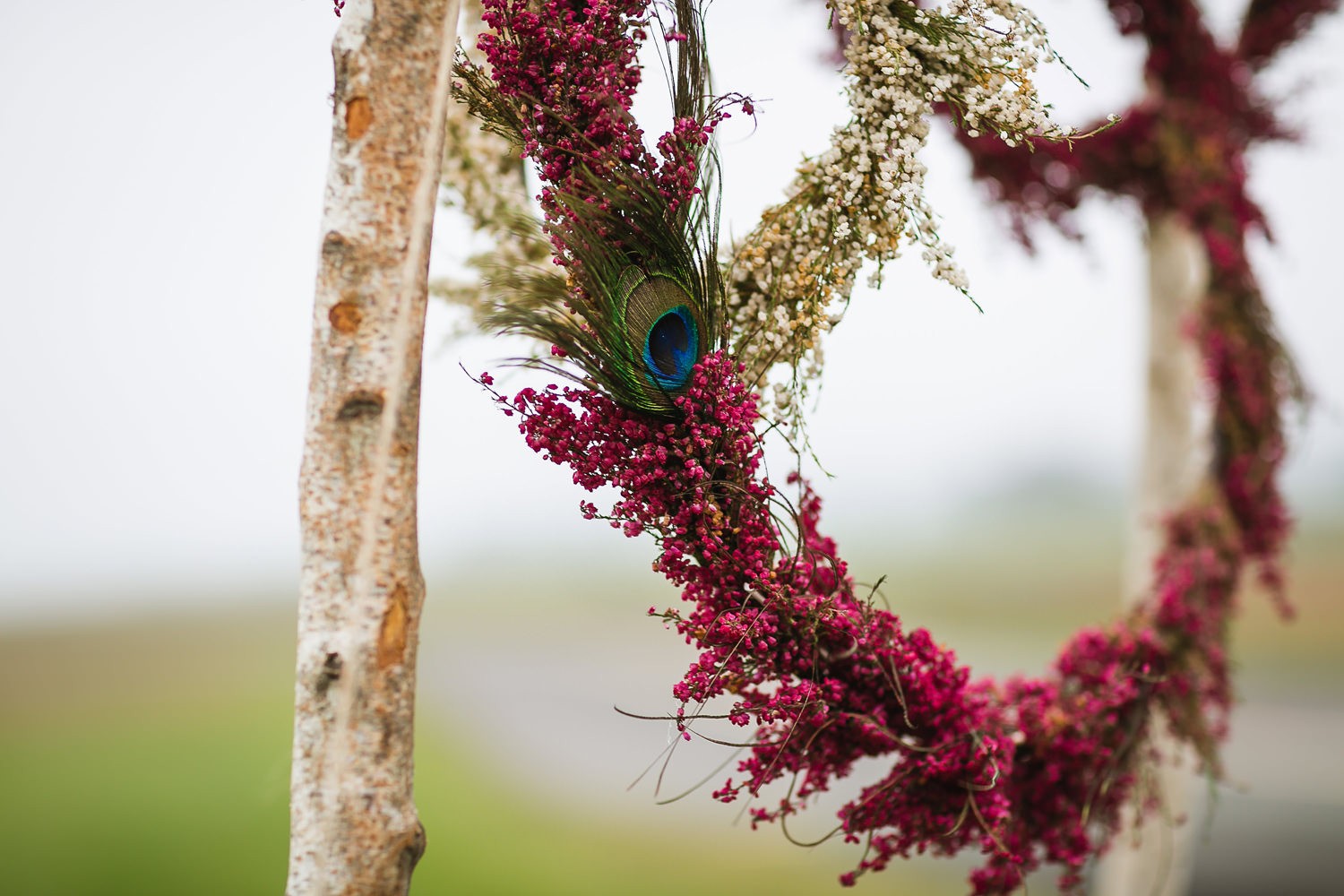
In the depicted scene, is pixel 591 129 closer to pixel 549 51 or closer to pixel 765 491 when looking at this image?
pixel 549 51

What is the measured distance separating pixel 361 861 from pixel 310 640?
0.89 feet

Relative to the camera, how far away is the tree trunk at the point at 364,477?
1109mm

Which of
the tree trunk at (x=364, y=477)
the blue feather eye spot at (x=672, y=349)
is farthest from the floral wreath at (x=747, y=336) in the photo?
the tree trunk at (x=364, y=477)

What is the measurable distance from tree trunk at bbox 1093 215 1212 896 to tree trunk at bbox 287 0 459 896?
218cm

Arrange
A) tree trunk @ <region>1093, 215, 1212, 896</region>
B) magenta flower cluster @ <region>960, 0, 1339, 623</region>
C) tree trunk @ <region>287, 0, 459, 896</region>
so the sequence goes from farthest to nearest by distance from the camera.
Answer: tree trunk @ <region>1093, 215, 1212, 896</region> → magenta flower cluster @ <region>960, 0, 1339, 623</region> → tree trunk @ <region>287, 0, 459, 896</region>

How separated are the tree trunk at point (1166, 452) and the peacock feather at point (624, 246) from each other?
6.27ft

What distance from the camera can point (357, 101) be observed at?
1130 millimetres

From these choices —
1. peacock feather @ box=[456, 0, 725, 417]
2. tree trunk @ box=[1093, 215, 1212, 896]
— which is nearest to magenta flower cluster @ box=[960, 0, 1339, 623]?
tree trunk @ box=[1093, 215, 1212, 896]

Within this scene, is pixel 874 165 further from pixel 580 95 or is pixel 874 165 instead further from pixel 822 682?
pixel 822 682

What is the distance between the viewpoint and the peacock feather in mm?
1149

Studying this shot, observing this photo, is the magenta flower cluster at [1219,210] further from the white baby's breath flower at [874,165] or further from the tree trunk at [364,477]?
the tree trunk at [364,477]

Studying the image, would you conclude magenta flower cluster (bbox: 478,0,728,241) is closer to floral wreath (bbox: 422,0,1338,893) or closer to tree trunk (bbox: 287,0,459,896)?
floral wreath (bbox: 422,0,1338,893)

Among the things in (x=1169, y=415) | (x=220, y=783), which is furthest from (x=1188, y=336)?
(x=220, y=783)

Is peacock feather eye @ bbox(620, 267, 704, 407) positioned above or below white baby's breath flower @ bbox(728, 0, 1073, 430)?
below
